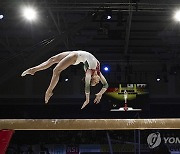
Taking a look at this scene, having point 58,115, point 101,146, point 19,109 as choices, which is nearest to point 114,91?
point 101,146

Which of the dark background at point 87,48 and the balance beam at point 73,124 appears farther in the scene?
the dark background at point 87,48

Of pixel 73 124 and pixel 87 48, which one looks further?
pixel 87 48

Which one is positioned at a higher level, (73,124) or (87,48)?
(87,48)

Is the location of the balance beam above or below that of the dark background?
A: below

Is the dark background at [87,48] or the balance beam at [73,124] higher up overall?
the dark background at [87,48]

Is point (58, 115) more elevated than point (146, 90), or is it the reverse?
point (146, 90)

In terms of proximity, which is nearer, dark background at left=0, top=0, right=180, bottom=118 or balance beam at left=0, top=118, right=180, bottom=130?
balance beam at left=0, top=118, right=180, bottom=130

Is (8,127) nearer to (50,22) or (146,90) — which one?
(50,22)

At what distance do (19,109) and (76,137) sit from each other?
3370 mm

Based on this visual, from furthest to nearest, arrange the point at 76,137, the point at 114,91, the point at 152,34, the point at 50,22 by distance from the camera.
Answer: the point at 76,137 → the point at 114,91 → the point at 152,34 → the point at 50,22

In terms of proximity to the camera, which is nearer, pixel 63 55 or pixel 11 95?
pixel 63 55

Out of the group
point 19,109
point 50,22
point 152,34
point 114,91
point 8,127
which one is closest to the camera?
point 8,127

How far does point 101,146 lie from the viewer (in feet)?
46.5

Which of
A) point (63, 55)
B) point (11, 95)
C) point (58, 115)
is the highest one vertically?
point (63, 55)
